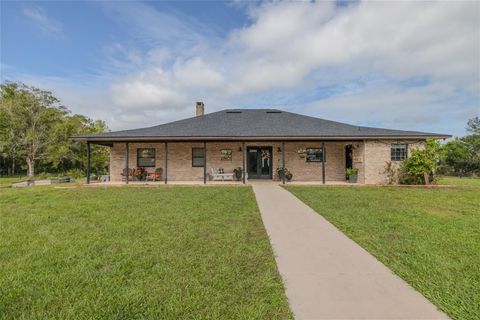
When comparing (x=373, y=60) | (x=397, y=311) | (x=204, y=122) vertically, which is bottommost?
(x=397, y=311)

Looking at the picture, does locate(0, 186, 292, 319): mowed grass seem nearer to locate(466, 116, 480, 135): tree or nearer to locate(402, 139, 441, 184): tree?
locate(402, 139, 441, 184): tree

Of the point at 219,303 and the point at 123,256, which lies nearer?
the point at 219,303

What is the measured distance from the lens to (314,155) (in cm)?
1636

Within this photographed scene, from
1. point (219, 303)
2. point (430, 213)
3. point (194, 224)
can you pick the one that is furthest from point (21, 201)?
point (430, 213)

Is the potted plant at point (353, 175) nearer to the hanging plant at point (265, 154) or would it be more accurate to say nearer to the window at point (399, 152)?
the window at point (399, 152)

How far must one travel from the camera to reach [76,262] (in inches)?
138

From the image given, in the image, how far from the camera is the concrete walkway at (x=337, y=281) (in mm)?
2406

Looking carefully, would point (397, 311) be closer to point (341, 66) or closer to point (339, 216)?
point (339, 216)

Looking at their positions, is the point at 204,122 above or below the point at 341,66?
below

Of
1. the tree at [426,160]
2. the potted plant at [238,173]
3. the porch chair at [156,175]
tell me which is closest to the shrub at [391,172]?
the tree at [426,160]

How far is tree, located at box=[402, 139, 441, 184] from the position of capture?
1323 centimetres

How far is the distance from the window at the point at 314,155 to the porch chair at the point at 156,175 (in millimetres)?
9498

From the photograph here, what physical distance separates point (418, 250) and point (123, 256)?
4.53 metres

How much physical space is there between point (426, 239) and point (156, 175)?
45.9ft
